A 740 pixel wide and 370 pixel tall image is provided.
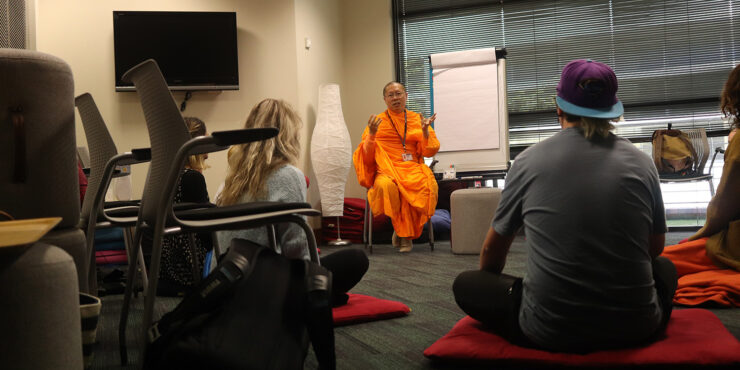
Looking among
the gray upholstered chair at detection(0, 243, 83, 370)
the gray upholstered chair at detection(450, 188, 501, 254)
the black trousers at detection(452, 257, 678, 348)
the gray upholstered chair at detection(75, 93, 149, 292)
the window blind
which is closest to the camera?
the gray upholstered chair at detection(0, 243, 83, 370)

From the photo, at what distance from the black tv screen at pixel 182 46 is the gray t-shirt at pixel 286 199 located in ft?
10.3

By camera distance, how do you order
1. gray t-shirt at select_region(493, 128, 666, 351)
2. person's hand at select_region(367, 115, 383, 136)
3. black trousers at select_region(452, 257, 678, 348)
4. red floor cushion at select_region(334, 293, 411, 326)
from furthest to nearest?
Result: person's hand at select_region(367, 115, 383, 136), red floor cushion at select_region(334, 293, 411, 326), black trousers at select_region(452, 257, 678, 348), gray t-shirt at select_region(493, 128, 666, 351)

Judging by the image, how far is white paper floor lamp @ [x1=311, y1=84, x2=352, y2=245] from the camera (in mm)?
5379

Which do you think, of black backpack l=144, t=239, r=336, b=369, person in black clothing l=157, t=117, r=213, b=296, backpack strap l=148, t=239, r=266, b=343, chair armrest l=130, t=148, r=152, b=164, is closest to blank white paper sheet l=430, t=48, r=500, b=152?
person in black clothing l=157, t=117, r=213, b=296

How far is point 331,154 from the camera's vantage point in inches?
212

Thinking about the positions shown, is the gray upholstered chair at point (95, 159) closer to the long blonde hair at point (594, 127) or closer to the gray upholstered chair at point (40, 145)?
the gray upholstered chair at point (40, 145)

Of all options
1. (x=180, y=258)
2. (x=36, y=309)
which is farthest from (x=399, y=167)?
(x=36, y=309)

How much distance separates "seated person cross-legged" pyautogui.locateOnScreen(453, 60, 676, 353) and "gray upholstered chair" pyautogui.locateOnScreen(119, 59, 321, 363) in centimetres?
61

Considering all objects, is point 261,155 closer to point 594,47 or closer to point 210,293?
point 210,293

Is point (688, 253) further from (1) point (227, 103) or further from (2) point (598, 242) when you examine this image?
(1) point (227, 103)

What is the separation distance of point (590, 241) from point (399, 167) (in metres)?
3.45

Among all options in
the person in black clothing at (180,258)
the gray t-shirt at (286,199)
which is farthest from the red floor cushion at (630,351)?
the person in black clothing at (180,258)

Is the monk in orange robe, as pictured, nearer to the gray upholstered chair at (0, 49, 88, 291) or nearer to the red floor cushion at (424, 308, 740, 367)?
the red floor cushion at (424, 308, 740, 367)

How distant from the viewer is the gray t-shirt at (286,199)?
215 centimetres
